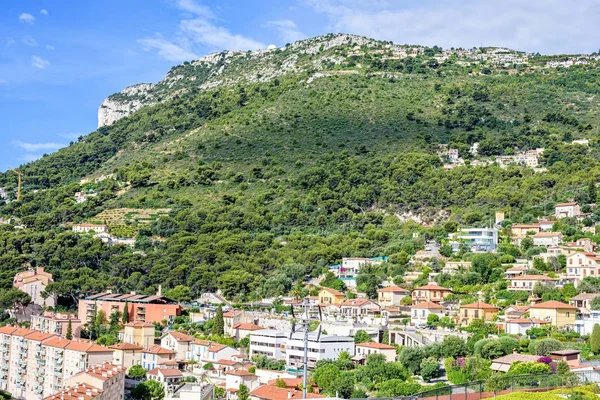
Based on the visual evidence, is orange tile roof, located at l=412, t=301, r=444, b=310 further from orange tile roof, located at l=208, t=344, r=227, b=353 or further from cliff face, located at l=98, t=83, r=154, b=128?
cliff face, located at l=98, t=83, r=154, b=128

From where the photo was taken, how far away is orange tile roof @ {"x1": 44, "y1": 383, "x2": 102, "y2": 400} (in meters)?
34.2

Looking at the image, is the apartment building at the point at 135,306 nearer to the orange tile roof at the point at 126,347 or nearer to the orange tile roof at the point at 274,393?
the orange tile roof at the point at 126,347

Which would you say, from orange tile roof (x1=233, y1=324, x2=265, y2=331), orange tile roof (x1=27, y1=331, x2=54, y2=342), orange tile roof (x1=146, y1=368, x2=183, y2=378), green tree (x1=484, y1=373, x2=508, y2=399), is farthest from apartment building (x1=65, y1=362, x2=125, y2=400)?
green tree (x1=484, y1=373, x2=508, y2=399)

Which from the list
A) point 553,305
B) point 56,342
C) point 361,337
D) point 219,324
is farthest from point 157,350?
point 553,305

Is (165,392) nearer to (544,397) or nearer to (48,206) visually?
(544,397)

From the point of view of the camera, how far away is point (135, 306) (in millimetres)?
57406

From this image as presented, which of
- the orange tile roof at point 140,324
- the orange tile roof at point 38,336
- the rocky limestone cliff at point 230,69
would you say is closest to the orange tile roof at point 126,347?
the orange tile roof at point 140,324

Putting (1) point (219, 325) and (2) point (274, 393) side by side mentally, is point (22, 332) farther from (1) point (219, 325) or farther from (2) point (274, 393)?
(2) point (274, 393)

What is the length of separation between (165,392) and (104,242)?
35.2 m

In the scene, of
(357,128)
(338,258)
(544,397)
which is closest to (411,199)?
(338,258)

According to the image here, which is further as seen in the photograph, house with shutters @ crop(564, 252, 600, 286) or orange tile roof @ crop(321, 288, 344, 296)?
orange tile roof @ crop(321, 288, 344, 296)

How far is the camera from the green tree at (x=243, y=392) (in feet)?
126

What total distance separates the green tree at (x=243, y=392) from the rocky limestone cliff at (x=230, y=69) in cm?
8833

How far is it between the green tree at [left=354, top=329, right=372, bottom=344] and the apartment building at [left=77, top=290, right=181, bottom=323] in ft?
55.6
